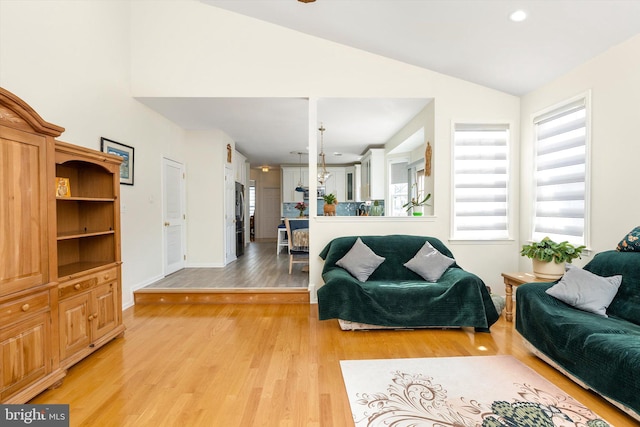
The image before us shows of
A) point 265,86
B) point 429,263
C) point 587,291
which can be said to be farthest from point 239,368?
point 265,86

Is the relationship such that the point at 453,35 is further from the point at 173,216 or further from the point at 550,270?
the point at 173,216

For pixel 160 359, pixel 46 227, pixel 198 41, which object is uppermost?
pixel 198 41

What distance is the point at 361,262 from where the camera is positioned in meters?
3.75

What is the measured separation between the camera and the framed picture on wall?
377 cm

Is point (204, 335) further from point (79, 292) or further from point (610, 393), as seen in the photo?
point (610, 393)

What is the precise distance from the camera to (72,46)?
3.28m

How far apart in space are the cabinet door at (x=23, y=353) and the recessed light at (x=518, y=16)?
4.41 m

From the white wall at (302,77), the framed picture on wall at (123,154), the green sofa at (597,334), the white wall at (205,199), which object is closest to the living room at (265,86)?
the white wall at (302,77)

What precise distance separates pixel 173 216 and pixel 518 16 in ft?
17.2

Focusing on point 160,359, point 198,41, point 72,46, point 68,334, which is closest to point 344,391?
point 160,359

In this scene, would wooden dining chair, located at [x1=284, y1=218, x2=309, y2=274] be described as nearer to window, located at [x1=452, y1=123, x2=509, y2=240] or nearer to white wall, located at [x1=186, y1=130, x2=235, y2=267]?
white wall, located at [x1=186, y1=130, x2=235, y2=267]

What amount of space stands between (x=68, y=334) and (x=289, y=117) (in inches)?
153

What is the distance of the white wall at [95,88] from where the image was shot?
275 centimetres

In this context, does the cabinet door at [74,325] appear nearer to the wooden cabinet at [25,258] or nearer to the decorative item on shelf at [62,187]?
the wooden cabinet at [25,258]
